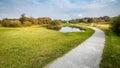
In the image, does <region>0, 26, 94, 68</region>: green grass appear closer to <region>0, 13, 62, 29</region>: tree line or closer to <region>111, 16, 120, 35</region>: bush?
<region>111, 16, 120, 35</region>: bush

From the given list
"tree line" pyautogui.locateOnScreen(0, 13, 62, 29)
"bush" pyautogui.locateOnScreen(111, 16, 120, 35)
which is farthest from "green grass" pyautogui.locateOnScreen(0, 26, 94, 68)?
"tree line" pyautogui.locateOnScreen(0, 13, 62, 29)

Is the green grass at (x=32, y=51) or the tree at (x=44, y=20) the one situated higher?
the tree at (x=44, y=20)

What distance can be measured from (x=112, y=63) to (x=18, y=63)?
15.9 feet

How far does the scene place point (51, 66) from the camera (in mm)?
6438

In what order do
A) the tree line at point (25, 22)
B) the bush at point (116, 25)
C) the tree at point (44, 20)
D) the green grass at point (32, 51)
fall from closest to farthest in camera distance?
the green grass at point (32, 51) < the bush at point (116, 25) < the tree line at point (25, 22) < the tree at point (44, 20)

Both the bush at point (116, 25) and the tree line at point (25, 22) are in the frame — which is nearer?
the bush at point (116, 25)

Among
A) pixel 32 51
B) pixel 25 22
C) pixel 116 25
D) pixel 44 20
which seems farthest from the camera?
pixel 44 20

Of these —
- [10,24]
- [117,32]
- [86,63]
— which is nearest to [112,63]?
[86,63]

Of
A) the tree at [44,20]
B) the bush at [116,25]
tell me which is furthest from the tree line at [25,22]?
the bush at [116,25]

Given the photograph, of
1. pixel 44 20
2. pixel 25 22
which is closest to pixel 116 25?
pixel 25 22

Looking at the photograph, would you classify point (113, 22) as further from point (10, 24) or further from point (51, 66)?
point (10, 24)

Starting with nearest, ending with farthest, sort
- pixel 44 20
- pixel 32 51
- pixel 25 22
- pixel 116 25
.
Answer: pixel 32 51 → pixel 116 25 → pixel 25 22 → pixel 44 20

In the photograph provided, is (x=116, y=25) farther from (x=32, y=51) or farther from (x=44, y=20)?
(x=44, y=20)

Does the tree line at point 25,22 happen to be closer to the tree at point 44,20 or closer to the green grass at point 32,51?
the tree at point 44,20
